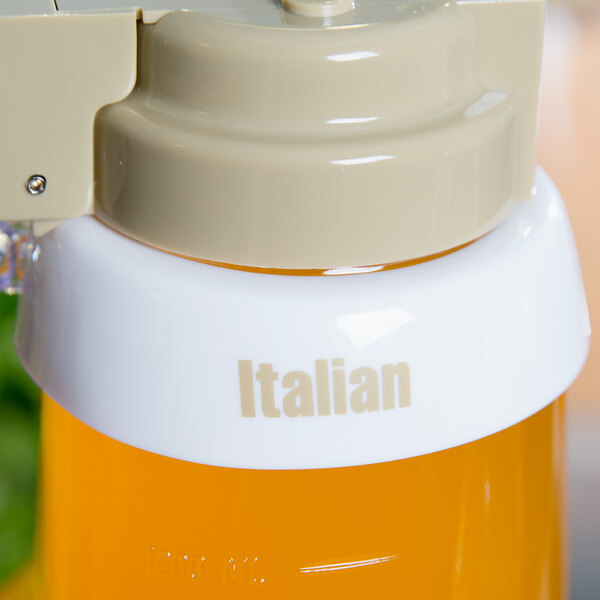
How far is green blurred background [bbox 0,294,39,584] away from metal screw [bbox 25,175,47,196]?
29cm

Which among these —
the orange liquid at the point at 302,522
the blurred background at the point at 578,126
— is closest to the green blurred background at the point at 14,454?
the orange liquid at the point at 302,522

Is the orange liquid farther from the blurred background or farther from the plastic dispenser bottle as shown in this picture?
the blurred background

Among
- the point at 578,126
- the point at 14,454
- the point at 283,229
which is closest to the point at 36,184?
the point at 283,229

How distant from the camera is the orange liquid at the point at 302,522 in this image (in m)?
0.26

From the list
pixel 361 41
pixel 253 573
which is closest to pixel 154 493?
pixel 253 573

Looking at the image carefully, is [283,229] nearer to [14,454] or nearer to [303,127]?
[303,127]

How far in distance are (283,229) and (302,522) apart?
0.09 meters

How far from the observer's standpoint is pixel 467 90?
0.23 m

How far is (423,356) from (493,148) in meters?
0.05

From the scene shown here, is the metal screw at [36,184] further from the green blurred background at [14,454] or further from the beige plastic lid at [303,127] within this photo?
the green blurred background at [14,454]

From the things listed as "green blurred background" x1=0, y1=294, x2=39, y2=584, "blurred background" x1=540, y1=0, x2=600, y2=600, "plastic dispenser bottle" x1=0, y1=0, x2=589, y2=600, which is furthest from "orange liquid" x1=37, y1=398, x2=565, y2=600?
"blurred background" x1=540, y1=0, x2=600, y2=600

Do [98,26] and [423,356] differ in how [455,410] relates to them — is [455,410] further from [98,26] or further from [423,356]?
[98,26]

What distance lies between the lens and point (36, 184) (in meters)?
0.23

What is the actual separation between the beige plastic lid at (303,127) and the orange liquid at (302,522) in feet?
0.23
